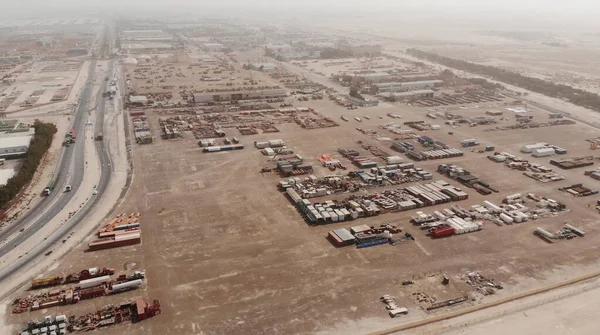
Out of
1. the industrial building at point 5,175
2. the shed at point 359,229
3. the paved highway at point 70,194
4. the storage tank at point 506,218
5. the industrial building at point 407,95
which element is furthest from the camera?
the industrial building at point 407,95

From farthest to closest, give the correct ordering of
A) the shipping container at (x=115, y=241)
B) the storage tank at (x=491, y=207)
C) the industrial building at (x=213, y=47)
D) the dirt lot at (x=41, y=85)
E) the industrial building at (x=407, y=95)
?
the industrial building at (x=213, y=47), the industrial building at (x=407, y=95), the dirt lot at (x=41, y=85), the storage tank at (x=491, y=207), the shipping container at (x=115, y=241)

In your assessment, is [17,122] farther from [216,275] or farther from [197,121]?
[216,275]

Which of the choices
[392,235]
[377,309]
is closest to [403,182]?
[392,235]

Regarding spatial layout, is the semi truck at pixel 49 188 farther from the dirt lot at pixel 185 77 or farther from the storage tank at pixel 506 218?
the storage tank at pixel 506 218

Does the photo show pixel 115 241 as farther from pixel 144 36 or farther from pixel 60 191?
pixel 144 36

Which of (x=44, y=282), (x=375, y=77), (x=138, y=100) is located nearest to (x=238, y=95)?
(x=138, y=100)

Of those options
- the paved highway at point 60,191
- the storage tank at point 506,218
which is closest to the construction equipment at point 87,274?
the paved highway at point 60,191
